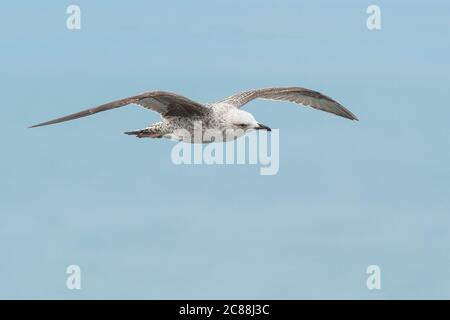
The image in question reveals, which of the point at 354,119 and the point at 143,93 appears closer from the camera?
the point at 143,93

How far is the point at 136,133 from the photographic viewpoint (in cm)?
2367

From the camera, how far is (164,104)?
2270 centimetres

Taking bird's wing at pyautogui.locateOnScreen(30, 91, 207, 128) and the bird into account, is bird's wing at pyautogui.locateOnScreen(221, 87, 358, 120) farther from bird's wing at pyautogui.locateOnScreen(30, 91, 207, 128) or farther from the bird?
bird's wing at pyautogui.locateOnScreen(30, 91, 207, 128)

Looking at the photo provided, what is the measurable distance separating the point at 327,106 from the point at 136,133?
234 inches

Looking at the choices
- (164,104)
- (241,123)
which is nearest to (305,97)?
(241,123)

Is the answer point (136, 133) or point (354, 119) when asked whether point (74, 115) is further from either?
point (354, 119)

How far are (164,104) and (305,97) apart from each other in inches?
217

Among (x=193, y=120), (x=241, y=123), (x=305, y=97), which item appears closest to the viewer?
(x=241, y=123)

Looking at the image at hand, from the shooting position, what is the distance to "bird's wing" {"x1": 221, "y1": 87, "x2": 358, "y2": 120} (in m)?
26.1

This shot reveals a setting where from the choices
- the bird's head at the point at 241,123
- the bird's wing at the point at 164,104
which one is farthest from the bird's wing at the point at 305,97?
the bird's wing at the point at 164,104

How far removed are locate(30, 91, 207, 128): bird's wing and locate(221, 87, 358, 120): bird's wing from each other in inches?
119

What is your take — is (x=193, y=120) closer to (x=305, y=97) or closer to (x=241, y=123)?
(x=241, y=123)
